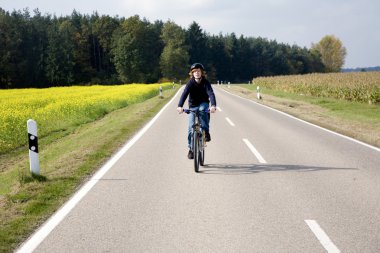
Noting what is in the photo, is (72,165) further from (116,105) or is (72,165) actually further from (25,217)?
(116,105)

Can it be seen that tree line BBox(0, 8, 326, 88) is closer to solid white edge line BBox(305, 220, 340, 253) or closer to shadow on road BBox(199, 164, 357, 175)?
shadow on road BBox(199, 164, 357, 175)

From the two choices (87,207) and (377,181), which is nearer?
(87,207)

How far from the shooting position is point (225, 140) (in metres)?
10.7

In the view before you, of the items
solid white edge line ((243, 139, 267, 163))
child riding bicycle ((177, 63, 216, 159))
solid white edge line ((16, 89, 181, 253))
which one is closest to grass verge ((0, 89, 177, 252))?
solid white edge line ((16, 89, 181, 253))

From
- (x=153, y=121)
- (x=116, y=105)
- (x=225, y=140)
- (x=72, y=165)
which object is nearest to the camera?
(x=72, y=165)

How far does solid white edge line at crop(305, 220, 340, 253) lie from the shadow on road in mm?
2631

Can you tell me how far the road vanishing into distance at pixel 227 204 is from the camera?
396cm

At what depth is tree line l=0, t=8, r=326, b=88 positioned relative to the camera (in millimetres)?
76562

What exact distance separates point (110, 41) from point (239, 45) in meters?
44.3

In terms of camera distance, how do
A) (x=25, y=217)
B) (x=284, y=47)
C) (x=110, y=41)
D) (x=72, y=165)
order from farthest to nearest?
(x=284, y=47) → (x=110, y=41) → (x=72, y=165) → (x=25, y=217)

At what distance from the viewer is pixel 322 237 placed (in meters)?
4.06

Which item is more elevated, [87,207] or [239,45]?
[239,45]

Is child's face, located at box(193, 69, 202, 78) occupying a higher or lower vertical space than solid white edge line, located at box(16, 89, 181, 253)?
higher

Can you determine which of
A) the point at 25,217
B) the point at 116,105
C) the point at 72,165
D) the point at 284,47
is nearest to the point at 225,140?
the point at 72,165
